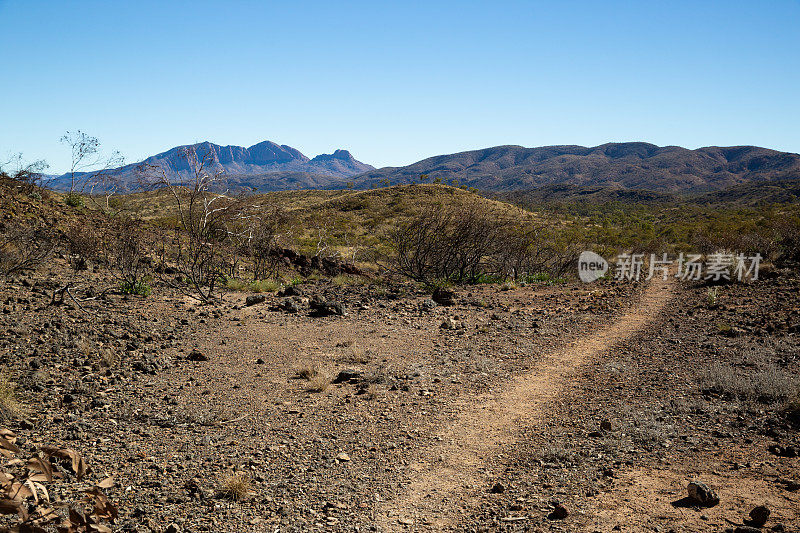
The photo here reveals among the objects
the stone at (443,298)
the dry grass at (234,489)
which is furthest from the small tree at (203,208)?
the dry grass at (234,489)

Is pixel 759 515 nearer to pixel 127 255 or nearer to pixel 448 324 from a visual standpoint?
pixel 448 324

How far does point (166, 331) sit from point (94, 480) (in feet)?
17.3

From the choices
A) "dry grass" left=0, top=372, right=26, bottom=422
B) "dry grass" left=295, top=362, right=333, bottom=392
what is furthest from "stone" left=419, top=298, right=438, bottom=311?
"dry grass" left=0, top=372, right=26, bottom=422

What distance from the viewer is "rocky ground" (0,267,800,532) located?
149 inches

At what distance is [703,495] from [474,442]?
2076mm

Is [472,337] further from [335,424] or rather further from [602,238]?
[602,238]

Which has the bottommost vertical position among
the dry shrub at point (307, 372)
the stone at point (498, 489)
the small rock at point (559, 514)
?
the stone at point (498, 489)

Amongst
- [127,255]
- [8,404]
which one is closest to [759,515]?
[8,404]

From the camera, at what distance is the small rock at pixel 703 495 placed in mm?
3709

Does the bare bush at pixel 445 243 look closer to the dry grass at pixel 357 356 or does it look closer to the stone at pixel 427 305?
the stone at pixel 427 305

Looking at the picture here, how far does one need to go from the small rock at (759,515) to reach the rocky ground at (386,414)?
96 mm

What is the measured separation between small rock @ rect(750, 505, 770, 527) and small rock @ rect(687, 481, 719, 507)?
0.96 ft

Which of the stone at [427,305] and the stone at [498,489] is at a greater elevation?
the stone at [427,305]

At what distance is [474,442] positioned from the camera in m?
5.09
